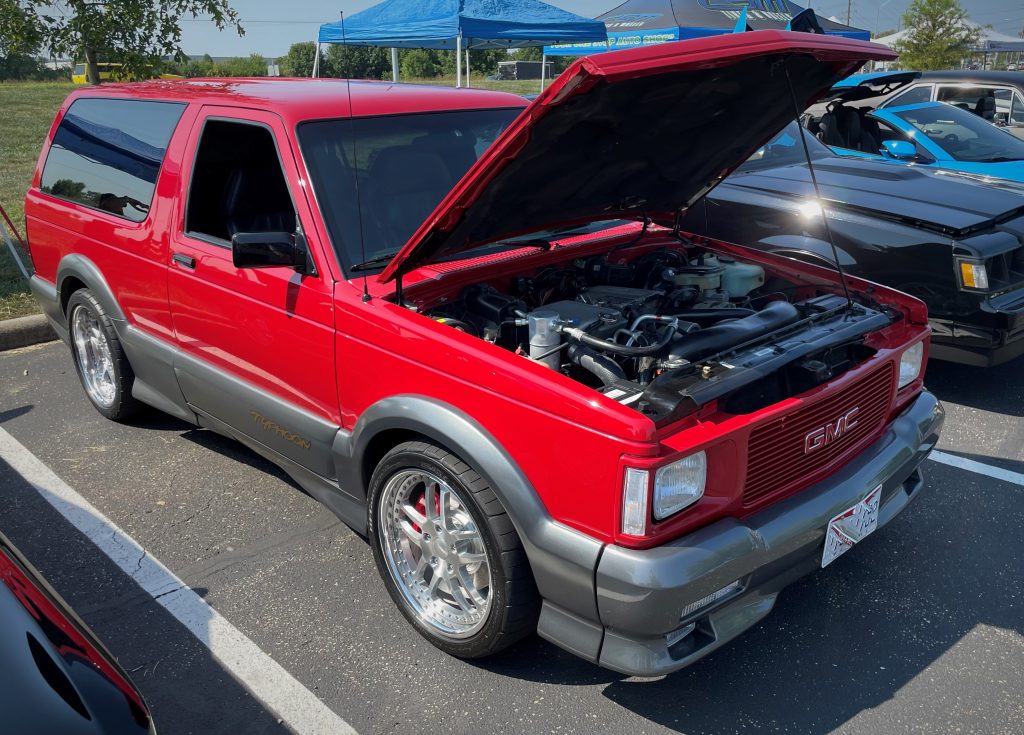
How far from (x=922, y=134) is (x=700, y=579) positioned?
6800 mm

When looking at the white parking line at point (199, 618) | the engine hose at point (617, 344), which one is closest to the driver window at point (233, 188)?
the white parking line at point (199, 618)

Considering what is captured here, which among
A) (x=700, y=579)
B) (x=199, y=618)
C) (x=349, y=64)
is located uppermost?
(x=349, y=64)

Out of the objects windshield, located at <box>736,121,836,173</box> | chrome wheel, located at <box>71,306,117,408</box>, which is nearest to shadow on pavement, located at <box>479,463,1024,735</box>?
chrome wheel, located at <box>71,306,117,408</box>

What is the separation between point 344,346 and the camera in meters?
3.03

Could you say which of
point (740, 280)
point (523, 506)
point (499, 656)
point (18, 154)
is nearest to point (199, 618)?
point (499, 656)

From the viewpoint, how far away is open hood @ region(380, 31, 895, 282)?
2.50m

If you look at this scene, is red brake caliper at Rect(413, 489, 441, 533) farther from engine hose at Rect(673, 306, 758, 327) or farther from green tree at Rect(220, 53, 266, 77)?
green tree at Rect(220, 53, 266, 77)

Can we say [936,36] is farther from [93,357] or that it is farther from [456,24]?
[93,357]

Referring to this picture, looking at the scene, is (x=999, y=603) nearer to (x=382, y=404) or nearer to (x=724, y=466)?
(x=724, y=466)

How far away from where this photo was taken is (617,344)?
113 inches

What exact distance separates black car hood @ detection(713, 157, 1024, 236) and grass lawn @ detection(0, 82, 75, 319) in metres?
5.67

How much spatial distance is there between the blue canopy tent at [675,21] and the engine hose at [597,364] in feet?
51.1

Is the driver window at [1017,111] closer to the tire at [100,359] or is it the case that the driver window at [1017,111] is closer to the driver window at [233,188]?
the driver window at [233,188]

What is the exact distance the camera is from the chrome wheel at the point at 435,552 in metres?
2.83
